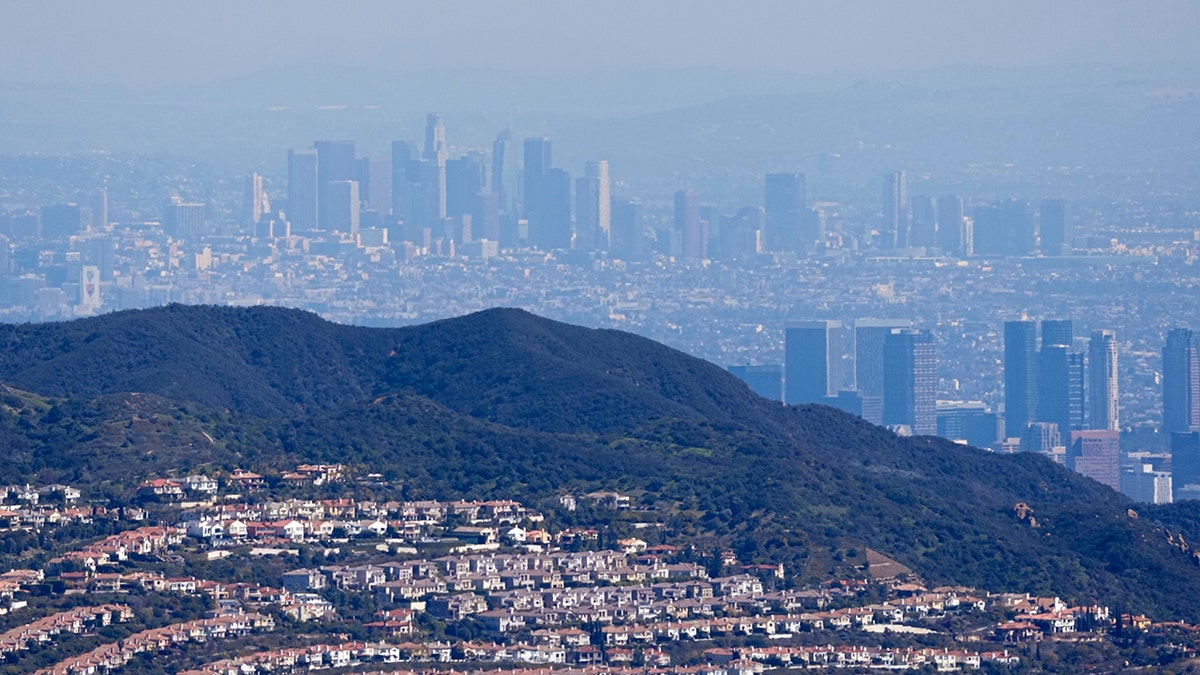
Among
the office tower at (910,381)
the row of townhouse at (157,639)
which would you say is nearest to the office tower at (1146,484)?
the office tower at (910,381)

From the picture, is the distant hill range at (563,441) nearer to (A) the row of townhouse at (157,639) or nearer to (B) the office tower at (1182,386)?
(A) the row of townhouse at (157,639)

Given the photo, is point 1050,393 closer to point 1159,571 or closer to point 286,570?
point 1159,571

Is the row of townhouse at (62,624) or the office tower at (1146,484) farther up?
the row of townhouse at (62,624)

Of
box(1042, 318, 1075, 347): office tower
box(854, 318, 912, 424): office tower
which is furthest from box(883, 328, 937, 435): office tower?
box(1042, 318, 1075, 347): office tower

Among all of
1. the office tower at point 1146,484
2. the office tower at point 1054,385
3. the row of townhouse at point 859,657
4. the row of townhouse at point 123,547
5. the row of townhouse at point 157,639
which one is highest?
the office tower at point 1054,385

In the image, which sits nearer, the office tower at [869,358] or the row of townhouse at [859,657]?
the row of townhouse at [859,657]

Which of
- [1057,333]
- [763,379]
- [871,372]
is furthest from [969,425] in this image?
[1057,333]

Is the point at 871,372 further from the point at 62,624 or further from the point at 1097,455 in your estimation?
the point at 62,624
